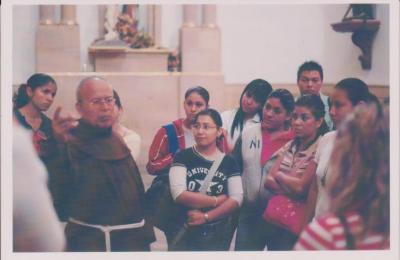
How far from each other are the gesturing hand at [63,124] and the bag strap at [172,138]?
67 centimetres

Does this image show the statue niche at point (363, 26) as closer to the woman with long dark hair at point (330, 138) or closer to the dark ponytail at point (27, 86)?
the woman with long dark hair at point (330, 138)

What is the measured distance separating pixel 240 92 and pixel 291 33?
0.67 meters

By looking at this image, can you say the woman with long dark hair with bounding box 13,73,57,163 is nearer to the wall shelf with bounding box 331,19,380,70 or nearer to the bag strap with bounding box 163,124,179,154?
the bag strap with bounding box 163,124,179,154

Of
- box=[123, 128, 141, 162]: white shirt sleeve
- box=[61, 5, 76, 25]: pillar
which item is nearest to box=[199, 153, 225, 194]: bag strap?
box=[123, 128, 141, 162]: white shirt sleeve

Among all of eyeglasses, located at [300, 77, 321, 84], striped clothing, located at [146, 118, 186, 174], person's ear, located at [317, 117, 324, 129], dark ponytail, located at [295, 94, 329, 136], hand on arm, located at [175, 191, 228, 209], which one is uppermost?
eyeglasses, located at [300, 77, 321, 84]

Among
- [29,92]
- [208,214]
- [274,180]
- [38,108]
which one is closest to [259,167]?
[274,180]

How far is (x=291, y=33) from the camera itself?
6.07 m

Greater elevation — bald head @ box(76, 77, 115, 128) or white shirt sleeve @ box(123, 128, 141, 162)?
bald head @ box(76, 77, 115, 128)

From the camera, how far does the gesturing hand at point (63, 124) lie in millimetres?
5531

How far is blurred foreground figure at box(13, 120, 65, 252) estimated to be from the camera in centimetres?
497

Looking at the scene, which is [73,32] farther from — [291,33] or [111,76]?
[291,33]

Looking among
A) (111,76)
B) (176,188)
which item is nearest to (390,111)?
(176,188)

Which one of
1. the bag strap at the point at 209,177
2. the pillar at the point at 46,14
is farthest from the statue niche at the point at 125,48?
the bag strap at the point at 209,177

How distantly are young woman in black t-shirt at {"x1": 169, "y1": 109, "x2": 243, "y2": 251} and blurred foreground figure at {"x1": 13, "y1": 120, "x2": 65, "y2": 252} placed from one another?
903 millimetres
